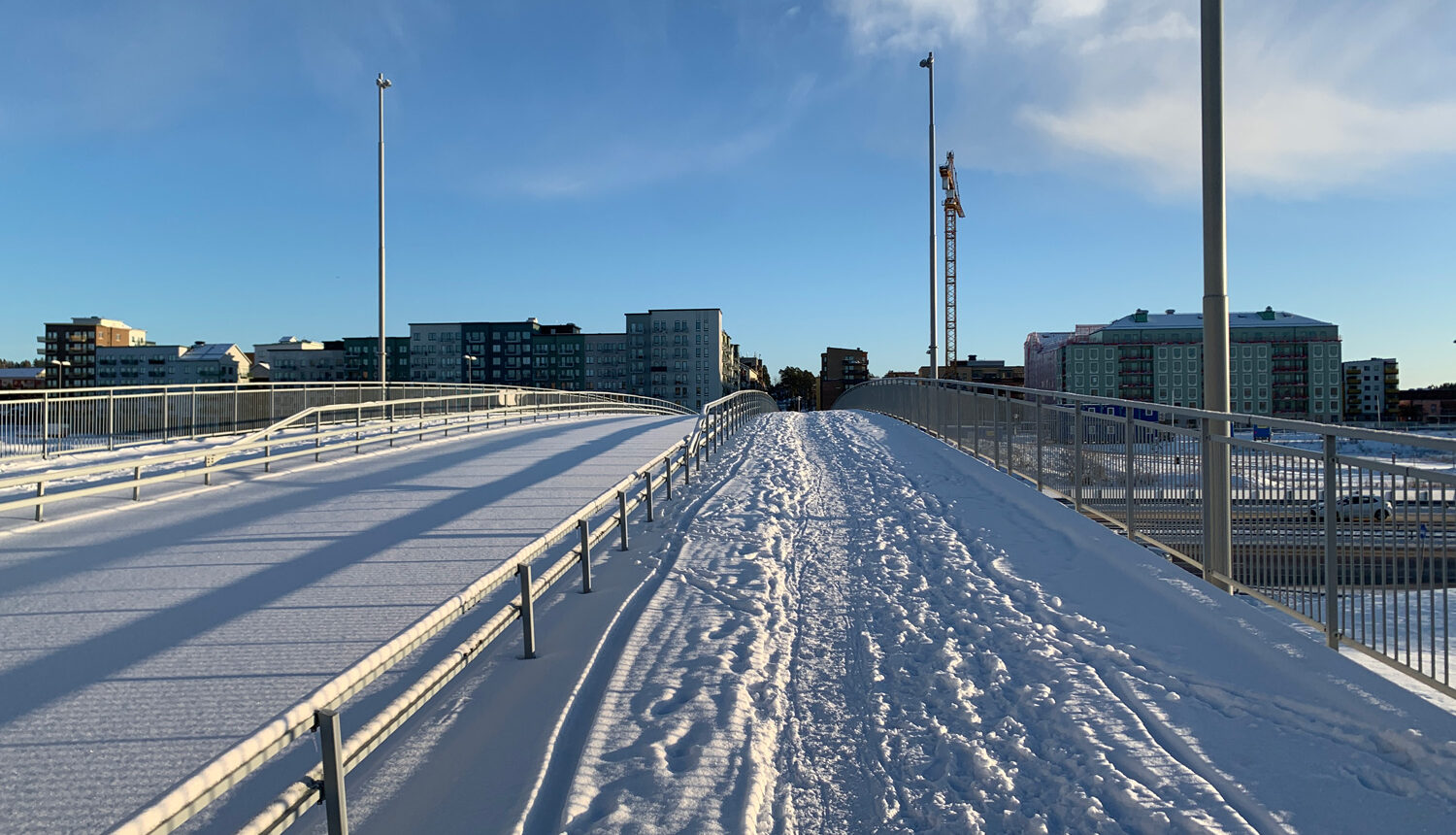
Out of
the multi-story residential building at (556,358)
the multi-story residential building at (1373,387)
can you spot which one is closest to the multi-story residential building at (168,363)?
the multi-story residential building at (556,358)

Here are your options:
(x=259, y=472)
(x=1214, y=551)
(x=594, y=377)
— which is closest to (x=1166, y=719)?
(x=1214, y=551)

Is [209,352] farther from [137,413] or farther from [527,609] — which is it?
[527,609]

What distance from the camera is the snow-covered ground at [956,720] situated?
3.63m

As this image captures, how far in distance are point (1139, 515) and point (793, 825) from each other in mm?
5694

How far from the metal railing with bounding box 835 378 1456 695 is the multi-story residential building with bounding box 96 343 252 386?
467 ft

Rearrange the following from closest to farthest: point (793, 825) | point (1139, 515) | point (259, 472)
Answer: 1. point (793, 825)
2. point (1139, 515)
3. point (259, 472)

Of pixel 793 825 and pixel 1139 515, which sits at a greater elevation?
pixel 1139 515

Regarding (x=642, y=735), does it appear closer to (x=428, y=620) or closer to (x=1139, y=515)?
(x=428, y=620)

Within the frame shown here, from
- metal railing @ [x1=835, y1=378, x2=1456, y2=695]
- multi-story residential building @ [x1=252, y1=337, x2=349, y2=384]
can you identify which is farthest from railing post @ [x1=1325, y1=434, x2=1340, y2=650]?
multi-story residential building @ [x1=252, y1=337, x2=349, y2=384]

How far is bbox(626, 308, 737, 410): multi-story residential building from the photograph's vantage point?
140 meters

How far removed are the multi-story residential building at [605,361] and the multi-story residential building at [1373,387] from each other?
122305 mm

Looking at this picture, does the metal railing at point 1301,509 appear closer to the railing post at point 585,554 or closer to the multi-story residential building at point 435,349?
the railing post at point 585,554

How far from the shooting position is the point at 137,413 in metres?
19.1

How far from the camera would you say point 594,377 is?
477 ft
